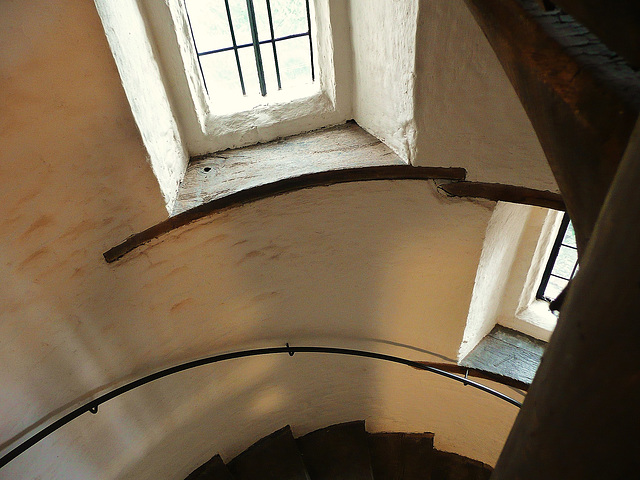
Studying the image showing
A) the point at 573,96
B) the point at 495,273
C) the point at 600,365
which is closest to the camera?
the point at 600,365

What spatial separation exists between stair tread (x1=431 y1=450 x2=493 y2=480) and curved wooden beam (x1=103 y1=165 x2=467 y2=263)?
242 centimetres

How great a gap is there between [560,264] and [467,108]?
158 centimetres

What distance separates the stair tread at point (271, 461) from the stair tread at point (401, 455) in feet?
2.20

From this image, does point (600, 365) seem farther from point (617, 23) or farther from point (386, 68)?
point (386, 68)

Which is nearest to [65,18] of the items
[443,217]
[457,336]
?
[443,217]

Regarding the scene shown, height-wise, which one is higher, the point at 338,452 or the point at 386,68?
the point at 386,68

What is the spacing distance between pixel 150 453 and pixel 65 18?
2.08m

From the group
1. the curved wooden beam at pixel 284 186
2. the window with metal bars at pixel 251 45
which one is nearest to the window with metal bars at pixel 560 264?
the curved wooden beam at pixel 284 186

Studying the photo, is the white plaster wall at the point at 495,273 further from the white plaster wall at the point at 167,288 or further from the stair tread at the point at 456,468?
the stair tread at the point at 456,468

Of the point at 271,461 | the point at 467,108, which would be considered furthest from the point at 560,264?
the point at 271,461

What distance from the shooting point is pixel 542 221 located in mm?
2465

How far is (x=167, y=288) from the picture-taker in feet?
6.28

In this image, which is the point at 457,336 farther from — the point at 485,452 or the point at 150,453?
the point at 150,453

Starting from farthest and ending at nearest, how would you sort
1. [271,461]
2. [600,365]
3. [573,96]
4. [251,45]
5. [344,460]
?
1. [344,460]
2. [271,461]
3. [251,45]
4. [573,96]
5. [600,365]
